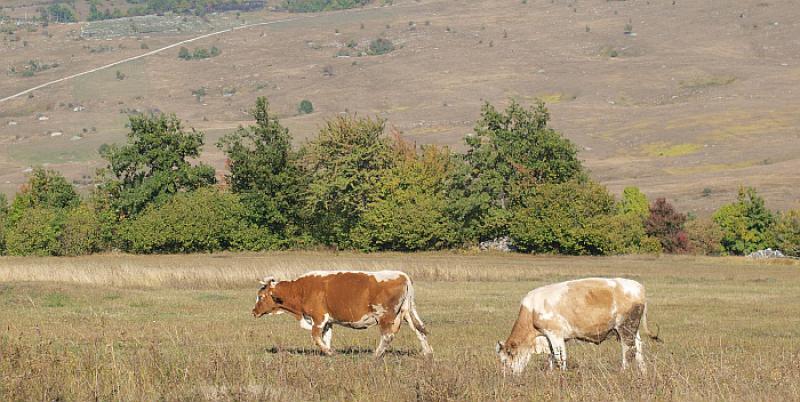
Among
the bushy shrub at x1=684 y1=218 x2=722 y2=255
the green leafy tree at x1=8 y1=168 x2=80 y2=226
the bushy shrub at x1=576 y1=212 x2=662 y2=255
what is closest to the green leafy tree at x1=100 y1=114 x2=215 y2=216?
the green leafy tree at x1=8 y1=168 x2=80 y2=226

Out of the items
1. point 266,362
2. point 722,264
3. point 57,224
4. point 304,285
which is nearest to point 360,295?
point 304,285

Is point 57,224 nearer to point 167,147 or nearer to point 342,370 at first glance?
A: point 167,147

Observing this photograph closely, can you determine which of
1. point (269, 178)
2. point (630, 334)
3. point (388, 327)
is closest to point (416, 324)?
point (388, 327)

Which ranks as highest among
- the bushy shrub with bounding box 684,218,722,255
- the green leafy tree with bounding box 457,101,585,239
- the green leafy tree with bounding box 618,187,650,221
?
the green leafy tree with bounding box 457,101,585,239

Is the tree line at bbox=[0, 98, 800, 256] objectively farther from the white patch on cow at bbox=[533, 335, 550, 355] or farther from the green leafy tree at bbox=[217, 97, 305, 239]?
the white patch on cow at bbox=[533, 335, 550, 355]

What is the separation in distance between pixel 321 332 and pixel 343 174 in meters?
57.8

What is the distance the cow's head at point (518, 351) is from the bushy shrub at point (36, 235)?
64.7m

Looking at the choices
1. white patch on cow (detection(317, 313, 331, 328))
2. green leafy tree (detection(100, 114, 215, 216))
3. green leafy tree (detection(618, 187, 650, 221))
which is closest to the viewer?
white patch on cow (detection(317, 313, 331, 328))

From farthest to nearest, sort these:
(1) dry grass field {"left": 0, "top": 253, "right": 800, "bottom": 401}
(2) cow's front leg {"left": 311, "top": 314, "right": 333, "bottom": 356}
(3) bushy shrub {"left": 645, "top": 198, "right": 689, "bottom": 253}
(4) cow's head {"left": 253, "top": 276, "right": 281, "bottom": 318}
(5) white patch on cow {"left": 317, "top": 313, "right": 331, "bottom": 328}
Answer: (3) bushy shrub {"left": 645, "top": 198, "right": 689, "bottom": 253} < (4) cow's head {"left": 253, "top": 276, "right": 281, "bottom": 318} < (5) white patch on cow {"left": 317, "top": 313, "right": 331, "bottom": 328} < (2) cow's front leg {"left": 311, "top": 314, "right": 333, "bottom": 356} < (1) dry grass field {"left": 0, "top": 253, "right": 800, "bottom": 401}

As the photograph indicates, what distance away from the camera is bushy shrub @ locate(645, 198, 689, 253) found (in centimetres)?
7712

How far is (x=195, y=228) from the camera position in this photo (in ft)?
247

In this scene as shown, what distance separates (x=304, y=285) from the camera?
66.7 ft

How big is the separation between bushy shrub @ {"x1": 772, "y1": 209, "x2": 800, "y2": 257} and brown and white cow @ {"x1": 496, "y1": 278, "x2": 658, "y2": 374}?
2423 inches

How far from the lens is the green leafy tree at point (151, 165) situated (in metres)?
78.2
